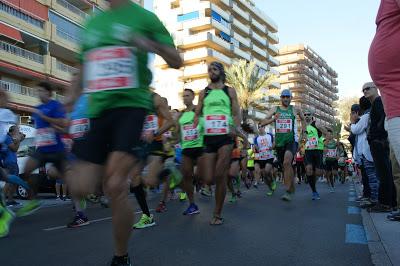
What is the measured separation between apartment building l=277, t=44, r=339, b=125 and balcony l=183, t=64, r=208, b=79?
162 feet

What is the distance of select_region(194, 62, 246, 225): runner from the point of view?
6324 mm

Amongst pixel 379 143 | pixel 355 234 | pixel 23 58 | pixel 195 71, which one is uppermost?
pixel 195 71

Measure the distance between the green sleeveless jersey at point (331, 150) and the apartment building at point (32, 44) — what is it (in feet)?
52.5

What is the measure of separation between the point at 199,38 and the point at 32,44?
3317 cm

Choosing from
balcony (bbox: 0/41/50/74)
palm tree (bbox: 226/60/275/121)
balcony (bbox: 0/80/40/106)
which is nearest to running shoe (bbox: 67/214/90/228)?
balcony (bbox: 0/41/50/74)

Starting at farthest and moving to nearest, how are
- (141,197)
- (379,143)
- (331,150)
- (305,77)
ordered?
(305,77), (331,150), (379,143), (141,197)

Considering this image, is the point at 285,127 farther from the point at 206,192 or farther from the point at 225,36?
the point at 225,36

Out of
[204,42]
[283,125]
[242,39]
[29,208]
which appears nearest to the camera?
[29,208]

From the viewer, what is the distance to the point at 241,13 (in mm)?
74562

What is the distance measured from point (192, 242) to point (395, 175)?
295 centimetres

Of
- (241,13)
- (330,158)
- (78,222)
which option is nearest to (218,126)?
(78,222)

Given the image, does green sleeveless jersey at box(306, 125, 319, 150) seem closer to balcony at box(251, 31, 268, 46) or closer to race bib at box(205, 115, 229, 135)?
race bib at box(205, 115, 229, 135)

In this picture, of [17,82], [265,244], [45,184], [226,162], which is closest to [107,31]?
[265,244]

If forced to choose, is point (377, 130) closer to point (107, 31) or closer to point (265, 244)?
point (265, 244)
